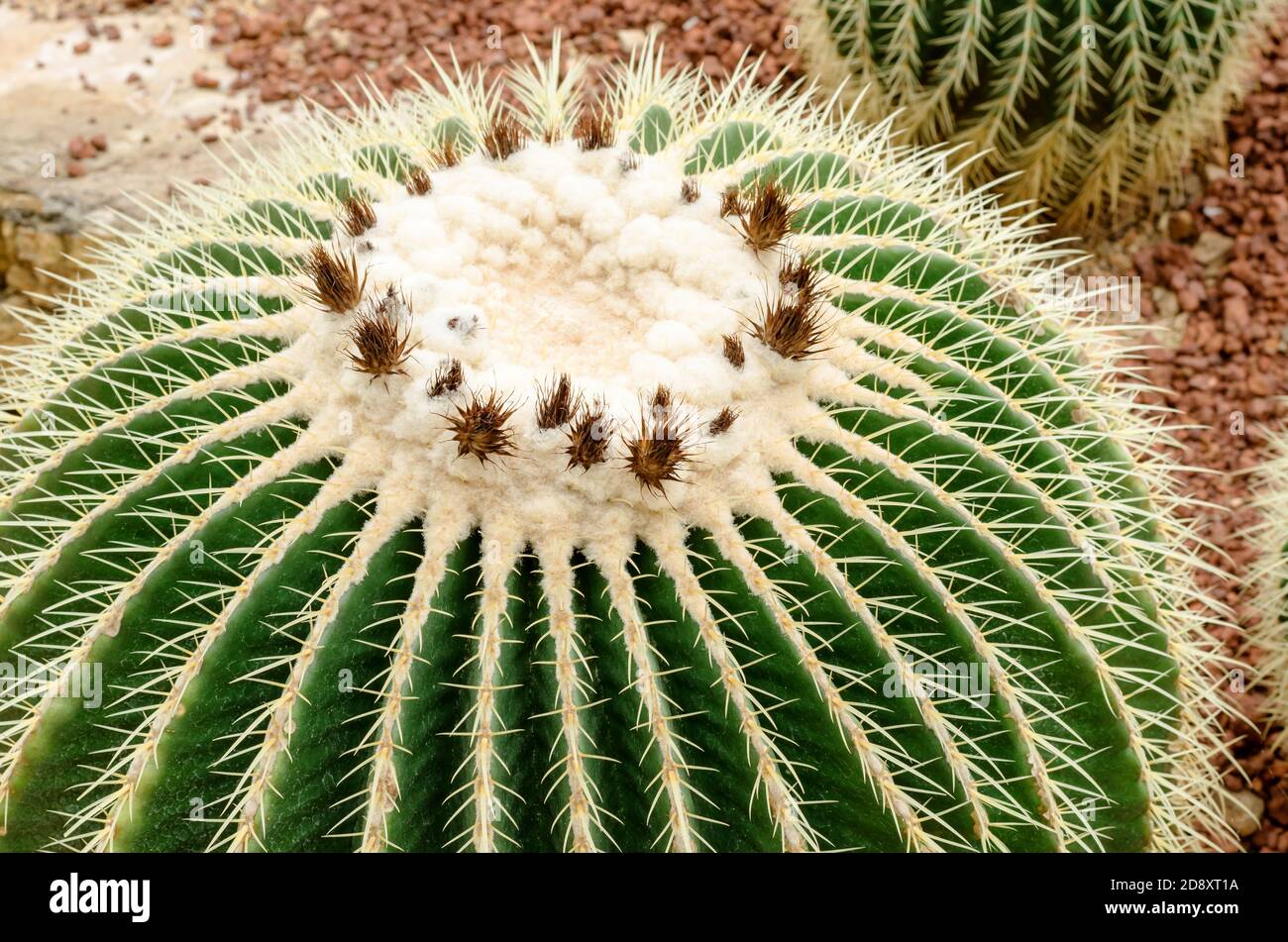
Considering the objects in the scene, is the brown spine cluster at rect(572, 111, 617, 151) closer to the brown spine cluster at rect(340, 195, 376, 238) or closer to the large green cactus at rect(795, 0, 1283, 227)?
the brown spine cluster at rect(340, 195, 376, 238)

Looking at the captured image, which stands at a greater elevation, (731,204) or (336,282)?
(731,204)

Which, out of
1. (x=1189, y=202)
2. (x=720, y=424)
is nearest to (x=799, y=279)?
(x=720, y=424)

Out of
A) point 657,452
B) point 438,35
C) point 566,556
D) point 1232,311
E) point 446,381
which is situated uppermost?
point 438,35

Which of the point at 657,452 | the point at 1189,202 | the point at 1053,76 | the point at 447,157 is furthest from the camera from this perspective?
the point at 1189,202

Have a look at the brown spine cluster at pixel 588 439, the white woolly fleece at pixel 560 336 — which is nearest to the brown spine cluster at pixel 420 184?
the white woolly fleece at pixel 560 336

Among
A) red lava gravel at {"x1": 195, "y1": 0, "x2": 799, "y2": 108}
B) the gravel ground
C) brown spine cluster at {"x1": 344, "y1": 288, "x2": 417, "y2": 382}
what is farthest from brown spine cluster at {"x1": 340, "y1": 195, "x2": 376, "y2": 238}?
red lava gravel at {"x1": 195, "y1": 0, "x2": 799, "y2": 108}

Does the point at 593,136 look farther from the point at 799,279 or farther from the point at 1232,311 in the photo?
the point at 1232,311
